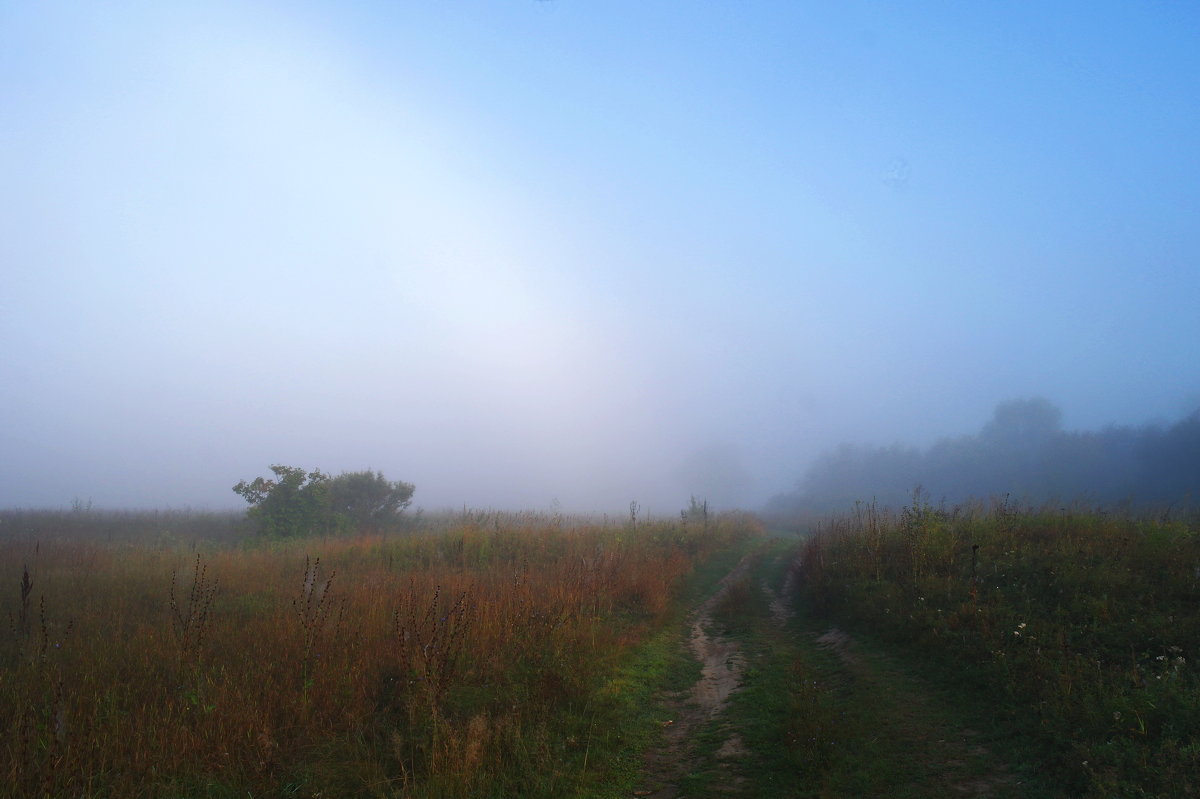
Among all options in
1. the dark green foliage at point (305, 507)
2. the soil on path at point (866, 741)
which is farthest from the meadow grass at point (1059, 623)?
the dark green foliage at point (305, 507)

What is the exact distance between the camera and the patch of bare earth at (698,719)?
218 inches

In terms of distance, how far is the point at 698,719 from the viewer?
7.24 m

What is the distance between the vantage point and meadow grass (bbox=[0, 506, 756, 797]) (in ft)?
15.0

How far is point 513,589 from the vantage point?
1035 centimetres

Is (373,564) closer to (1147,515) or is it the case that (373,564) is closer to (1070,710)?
(1070,710)

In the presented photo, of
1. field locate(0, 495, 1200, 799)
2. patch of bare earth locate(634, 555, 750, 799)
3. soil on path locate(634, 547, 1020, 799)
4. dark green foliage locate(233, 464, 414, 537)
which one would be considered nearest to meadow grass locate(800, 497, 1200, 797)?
field locate(0, 495, 1200, 799)

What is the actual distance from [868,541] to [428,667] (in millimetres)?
11545

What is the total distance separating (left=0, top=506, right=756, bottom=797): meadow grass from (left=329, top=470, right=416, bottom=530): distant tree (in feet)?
53.9

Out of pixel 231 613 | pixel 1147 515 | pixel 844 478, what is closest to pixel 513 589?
pixel 231 613

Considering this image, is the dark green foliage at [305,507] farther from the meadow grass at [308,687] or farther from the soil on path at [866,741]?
the soil on path at [866,741]

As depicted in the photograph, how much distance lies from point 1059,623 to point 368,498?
2793 centimetres

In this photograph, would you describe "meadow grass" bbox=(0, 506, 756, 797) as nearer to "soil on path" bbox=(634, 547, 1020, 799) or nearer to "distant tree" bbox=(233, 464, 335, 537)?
"soil on path" bbox=(634, 547, 1020, 799)

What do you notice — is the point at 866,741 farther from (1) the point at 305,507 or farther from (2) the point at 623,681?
(1) the point at 305,507

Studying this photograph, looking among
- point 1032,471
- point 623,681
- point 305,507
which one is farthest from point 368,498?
point 1032,471
